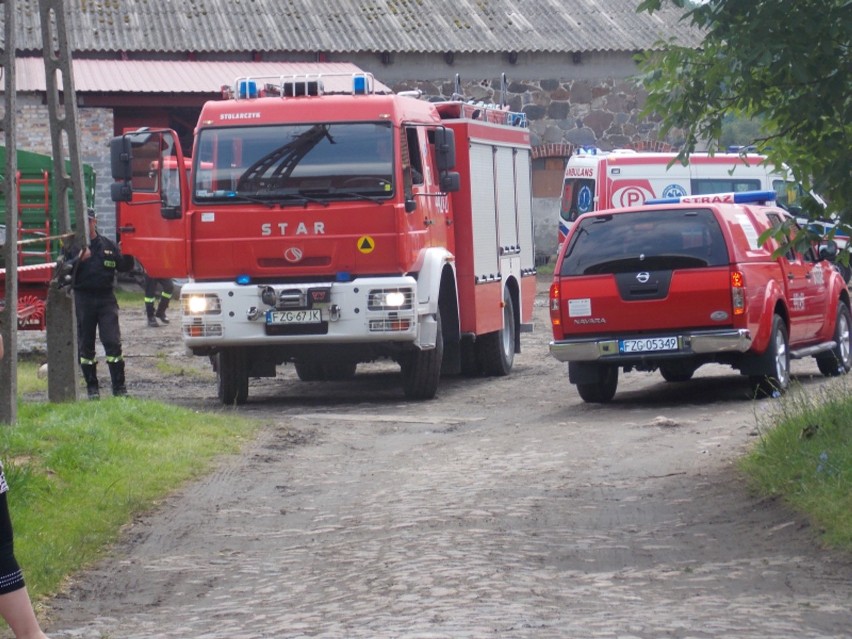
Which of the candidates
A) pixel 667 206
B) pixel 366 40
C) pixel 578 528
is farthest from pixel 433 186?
pixel 366 40

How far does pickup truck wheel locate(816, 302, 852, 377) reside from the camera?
54.5 feet

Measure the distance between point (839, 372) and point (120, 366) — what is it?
7.53 m

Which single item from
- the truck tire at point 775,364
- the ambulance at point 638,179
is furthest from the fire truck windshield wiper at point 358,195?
the ambulance at point 638,179

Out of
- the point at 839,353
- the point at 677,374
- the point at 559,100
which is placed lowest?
the point at 677,374

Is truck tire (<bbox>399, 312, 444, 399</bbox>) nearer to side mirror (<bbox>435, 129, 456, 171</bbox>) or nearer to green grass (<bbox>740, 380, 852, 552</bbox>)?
side mirror (<bbox>435, 129, 456, 171</bbox>)

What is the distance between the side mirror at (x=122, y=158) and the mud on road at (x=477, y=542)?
2.87 meters

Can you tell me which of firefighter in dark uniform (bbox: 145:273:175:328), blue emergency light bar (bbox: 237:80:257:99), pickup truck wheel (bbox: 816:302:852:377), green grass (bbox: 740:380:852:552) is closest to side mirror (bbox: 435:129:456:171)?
blue emergency light bar (bbox: 237:80:257:99)

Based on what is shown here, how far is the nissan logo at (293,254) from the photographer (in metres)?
14.8

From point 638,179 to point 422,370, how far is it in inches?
520

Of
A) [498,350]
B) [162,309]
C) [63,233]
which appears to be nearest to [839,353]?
[498,350]

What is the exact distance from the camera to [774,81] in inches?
366

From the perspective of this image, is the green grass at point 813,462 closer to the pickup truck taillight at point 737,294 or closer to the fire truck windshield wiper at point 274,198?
the pickup truck taillight at point 737,294

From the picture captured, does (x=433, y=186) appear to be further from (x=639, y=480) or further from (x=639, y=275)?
(x=639, y=480)

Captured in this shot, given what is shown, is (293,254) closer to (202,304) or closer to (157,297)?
(202,304)
